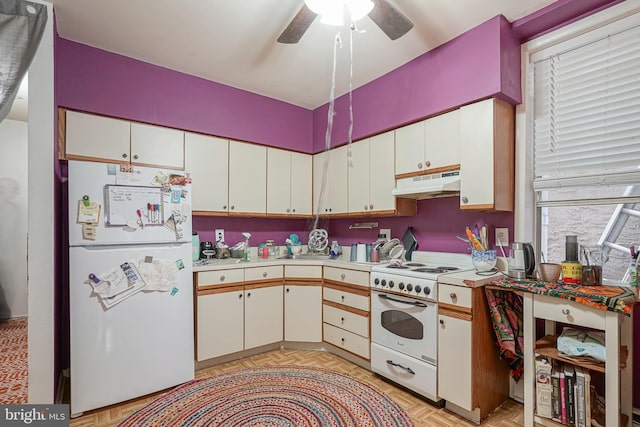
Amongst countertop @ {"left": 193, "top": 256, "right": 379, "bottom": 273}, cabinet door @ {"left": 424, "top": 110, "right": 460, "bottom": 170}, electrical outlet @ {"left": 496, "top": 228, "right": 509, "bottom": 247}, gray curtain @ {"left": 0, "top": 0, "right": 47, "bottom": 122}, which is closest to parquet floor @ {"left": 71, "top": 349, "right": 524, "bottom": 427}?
countertop @ {"left": 193, "top": 256, "right": 379, "bottom": 273}

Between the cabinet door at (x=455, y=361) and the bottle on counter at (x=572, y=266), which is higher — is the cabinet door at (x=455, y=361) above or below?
below

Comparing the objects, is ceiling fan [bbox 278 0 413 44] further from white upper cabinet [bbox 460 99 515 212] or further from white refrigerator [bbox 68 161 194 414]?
white refrigerator [bbox 68 161 194 414]

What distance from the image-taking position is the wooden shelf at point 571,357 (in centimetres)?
159

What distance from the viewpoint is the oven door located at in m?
2.11

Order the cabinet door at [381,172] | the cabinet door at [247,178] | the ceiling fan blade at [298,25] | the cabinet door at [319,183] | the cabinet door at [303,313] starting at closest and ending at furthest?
the ceiling fan blade at [298,25]
the cabinet door at [381,172]
the cabinet door at [303,313]
the cabinet door at [247,178]
the cabinet door at [319,183]

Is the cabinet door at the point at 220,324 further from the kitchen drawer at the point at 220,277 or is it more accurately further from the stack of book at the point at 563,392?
the stack of book at the point at 563,392

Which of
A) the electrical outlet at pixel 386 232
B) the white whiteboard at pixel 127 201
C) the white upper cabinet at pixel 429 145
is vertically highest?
the white upper cabinet at pixel 429 145

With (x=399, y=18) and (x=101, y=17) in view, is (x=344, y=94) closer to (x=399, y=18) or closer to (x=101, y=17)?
(x=399, y=18)

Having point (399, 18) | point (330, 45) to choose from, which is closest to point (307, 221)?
point (330, 45)

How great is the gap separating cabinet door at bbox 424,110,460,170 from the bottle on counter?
0.85m

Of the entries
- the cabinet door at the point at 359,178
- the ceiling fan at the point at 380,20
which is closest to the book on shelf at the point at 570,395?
the cabinet door at the point at 359,178

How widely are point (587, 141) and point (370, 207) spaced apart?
1.60 m

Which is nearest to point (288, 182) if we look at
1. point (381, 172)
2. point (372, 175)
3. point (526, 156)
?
point (372, 175)

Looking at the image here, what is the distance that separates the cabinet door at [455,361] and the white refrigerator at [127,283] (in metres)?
1.75
